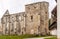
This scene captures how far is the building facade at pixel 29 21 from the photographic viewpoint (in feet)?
6.58

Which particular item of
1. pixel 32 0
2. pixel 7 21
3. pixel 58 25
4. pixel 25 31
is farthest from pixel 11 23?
pixel 58 25

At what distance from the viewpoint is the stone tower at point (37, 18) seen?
2004 millimetres

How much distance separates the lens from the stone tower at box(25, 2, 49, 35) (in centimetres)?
200

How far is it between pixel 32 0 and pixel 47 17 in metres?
0.27

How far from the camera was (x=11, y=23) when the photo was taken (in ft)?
6.84

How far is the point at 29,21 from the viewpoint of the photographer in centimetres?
204

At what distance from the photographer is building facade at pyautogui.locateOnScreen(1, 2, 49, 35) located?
6.58 feet

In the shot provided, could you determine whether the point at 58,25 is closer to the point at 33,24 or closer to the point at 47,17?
the point at 47,17

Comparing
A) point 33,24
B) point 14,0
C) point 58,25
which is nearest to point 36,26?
point 33,24

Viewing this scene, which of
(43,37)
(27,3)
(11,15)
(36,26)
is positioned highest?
(27,3)

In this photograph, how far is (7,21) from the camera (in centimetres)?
210

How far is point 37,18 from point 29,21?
98 mm

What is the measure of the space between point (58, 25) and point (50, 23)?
0.09 meters

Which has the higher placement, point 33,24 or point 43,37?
point 33,24
